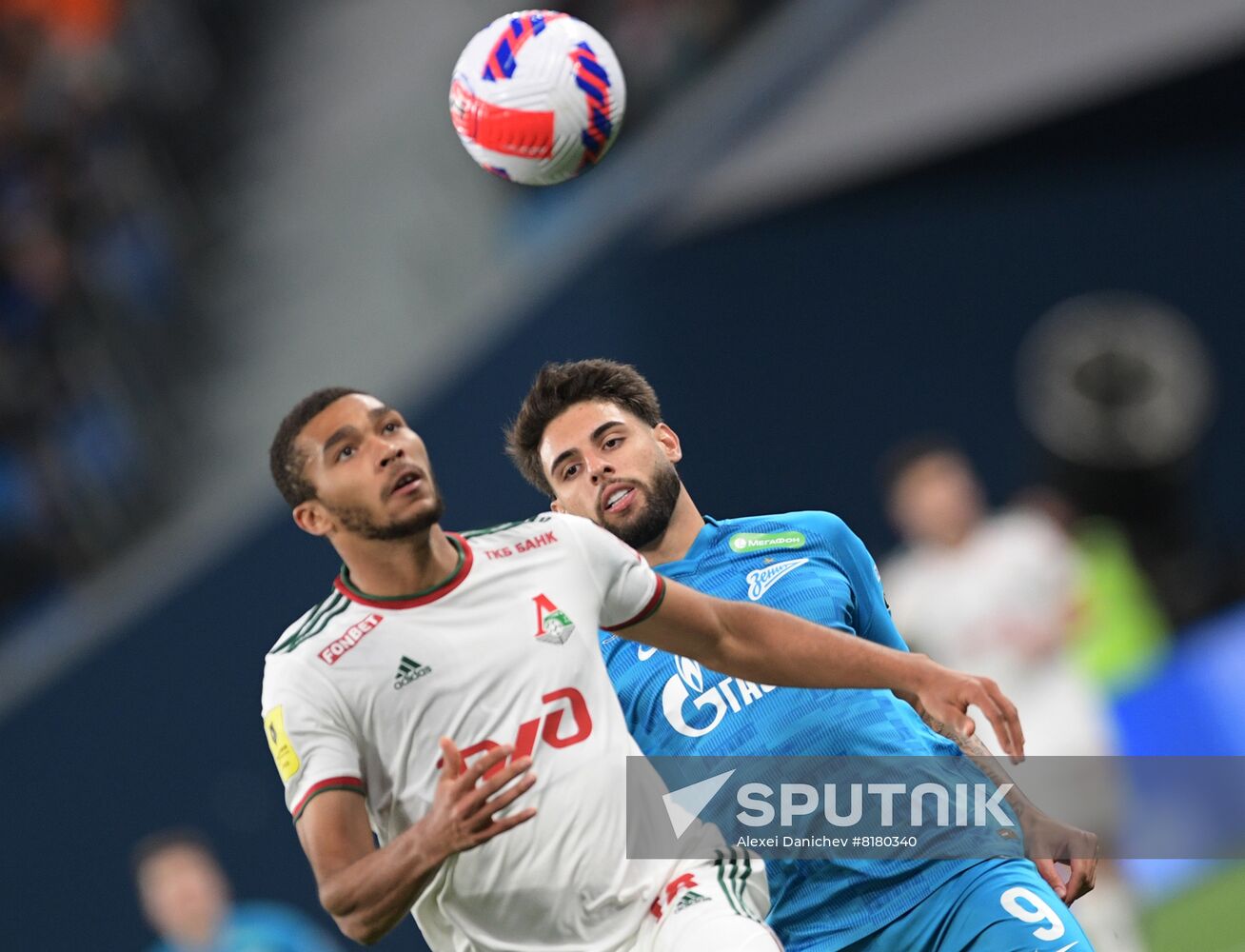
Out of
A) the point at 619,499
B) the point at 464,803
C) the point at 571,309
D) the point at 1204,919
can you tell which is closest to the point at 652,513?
the point at 619,499

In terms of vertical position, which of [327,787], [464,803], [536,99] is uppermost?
[536,99]

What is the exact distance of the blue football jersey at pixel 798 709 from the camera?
482 cm

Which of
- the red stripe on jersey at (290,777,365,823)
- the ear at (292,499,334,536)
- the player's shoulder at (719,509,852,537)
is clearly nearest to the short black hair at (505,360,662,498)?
the player's shoulder at (719,509,852,537)

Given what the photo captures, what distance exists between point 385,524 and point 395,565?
140 millimetres

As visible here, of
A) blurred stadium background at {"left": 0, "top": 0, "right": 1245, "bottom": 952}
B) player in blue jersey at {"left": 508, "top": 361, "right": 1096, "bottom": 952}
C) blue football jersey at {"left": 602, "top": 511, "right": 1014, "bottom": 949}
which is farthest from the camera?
blurred stadium background at {"left": 0, "top": 0, "right": 1245, "bottom": 952}

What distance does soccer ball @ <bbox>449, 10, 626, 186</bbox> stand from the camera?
5230mm

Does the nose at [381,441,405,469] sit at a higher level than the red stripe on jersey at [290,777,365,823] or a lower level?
higher

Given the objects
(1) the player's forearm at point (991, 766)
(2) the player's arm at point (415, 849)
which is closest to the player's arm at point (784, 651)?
(1) the player's forearm at point (991, 766)

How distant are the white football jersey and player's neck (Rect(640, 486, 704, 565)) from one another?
1.60ft

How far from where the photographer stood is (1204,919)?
9.16 m

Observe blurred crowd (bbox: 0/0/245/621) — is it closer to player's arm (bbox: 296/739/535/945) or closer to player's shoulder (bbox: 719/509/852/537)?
player's shoulder (bbox: 719/509/852/537)

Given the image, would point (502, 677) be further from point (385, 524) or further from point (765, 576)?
point (765, 576)

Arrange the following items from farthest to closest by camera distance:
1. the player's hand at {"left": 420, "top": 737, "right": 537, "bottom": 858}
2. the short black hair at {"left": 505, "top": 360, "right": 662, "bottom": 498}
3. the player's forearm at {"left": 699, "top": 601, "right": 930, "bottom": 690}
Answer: the short black hair at {"left": 505, "top": 360, "right": 662, "bottom": 498}
the player's forearm at {"left": 699, "top": 601, "right": 930, "bottom": 690}
the player's hand at {"left": 420, "top": 737, "right": 537, "bottom": 858}

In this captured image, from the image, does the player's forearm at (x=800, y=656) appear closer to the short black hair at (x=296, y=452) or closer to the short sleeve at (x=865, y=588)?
the short sleeve at (x=865, y=588)
